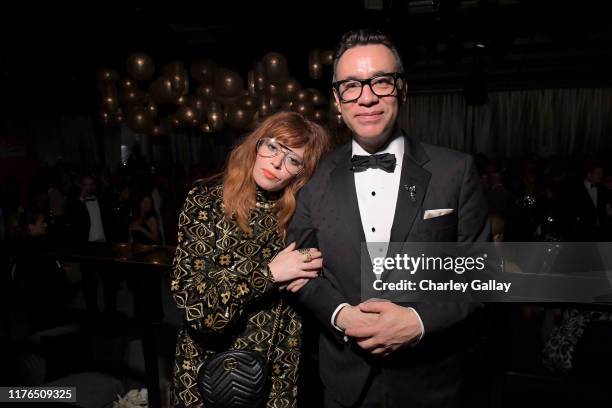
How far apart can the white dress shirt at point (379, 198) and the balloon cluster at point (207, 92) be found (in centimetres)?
544

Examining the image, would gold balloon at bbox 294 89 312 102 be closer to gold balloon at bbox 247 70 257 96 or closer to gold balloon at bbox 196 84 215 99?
gold balloon at bbox 247 70 257 96

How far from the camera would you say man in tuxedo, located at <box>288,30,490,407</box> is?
1.29 m

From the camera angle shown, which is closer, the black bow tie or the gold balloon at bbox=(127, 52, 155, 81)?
the black bow tie

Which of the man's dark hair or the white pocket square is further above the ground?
the man's dark hair

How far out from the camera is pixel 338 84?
4.40ft

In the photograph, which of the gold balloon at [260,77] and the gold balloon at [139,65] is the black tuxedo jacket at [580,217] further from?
the gold balloon at [139,65]

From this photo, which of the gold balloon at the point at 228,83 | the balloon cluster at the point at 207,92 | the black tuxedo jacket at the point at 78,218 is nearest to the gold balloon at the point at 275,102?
the balloon cluster at the point at 207,92

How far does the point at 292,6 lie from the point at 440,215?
6.06 m

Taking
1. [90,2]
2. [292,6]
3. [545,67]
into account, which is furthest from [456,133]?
[90,2]

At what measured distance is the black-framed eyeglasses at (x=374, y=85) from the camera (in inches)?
Result: 51.1

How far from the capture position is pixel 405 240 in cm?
130

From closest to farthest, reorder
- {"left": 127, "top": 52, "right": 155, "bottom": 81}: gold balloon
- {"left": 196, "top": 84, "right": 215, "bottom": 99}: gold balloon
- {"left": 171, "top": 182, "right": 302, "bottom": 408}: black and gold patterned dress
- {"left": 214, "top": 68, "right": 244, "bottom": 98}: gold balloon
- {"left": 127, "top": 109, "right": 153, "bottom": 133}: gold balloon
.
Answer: {"left": 171, "top": 182, "right": 302, "bottom": 408}: black and gold patterned dress, {"left": 127, "top": 52, "right": 155, "bottom": 81}: gold balloon, {"left": 214, "top": 68, "right": 244, "bottom": 98}: gold balloon, {"left": 196, "top": 84, "right": 215, "bottom": 99}: gold balloon, {"left": 127, "top": 109, "right": 153, "bottom": 133}: gold balloon

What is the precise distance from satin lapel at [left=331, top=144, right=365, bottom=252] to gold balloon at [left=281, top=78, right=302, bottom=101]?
6.19 meters

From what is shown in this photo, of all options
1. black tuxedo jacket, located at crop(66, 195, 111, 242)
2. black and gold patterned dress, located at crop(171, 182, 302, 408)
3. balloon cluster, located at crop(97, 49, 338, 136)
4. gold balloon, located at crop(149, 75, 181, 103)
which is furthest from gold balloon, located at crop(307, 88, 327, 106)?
black and gold patterned dress, located at crop(171, 182, 302, 408)
